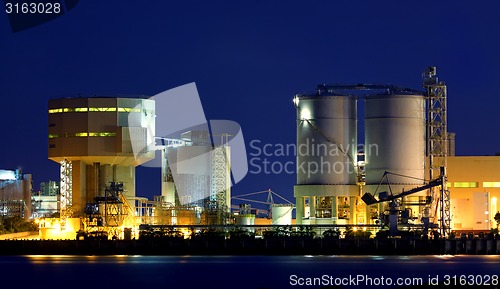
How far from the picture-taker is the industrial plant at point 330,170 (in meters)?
111

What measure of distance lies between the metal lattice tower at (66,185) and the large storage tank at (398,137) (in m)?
26.8

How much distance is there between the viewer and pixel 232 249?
359ft

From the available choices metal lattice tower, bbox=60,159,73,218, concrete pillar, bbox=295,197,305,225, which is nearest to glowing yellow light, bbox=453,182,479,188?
concrete pillar, bbox=295,197,305,225

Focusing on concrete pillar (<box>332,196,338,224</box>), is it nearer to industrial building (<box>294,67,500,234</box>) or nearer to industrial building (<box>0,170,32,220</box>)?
industrial building (<box>294,67,500,234</box>)

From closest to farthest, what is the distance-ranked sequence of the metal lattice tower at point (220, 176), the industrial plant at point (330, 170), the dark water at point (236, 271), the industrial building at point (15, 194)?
the dark water at point (236, 271), the industrial plant at point (330, 170), the metal lattice tower at point (220, 176), the industrial building at point (15, 194)

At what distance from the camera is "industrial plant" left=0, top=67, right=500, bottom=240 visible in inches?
4368

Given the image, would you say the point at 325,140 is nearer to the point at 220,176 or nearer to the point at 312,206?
the point at 312,206

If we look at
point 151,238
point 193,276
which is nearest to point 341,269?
point 193,276

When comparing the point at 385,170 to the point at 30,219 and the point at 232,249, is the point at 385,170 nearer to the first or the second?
the point at 232,249

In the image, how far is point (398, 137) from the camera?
368 feet

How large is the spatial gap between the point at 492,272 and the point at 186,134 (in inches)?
1901

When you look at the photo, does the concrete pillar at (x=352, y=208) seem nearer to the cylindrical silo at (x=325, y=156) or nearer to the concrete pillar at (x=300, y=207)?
the cylindrical silo at (x=325, y=156)

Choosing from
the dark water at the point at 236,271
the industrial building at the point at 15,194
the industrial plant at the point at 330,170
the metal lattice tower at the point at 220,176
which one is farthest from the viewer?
the industrial building at the point at 15,194

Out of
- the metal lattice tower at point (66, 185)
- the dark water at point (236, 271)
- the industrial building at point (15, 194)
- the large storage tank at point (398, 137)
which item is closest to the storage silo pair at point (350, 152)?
the large storage tank at point (398, 137)
